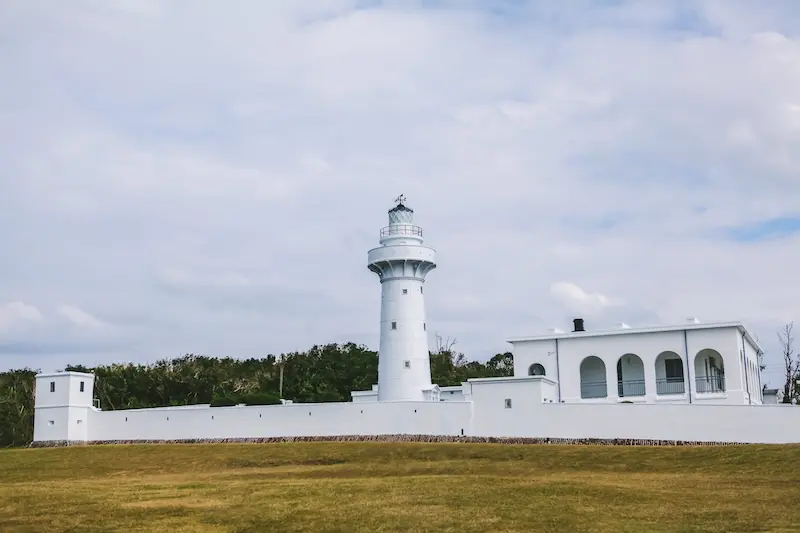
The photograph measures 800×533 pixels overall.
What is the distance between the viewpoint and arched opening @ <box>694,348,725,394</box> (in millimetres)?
38938

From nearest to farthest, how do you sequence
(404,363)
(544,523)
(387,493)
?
(544,523)
(387,493)
(404,363)

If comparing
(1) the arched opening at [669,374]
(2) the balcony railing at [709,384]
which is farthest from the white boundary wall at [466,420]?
(2) the balcony railing at [709,384]

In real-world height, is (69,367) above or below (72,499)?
above

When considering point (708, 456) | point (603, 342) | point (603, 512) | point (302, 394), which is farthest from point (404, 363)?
point (603, 512)

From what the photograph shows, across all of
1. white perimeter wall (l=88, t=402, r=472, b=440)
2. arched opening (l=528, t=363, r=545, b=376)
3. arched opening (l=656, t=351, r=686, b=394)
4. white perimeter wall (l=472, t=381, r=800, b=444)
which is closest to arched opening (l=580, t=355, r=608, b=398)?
arched opening (l=528, t=363, r=545, b=376)

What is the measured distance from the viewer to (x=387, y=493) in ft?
72.1

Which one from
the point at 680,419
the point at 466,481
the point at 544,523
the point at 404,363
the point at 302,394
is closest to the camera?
the point at 544,523

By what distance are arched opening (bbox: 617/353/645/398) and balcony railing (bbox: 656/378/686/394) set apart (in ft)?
2.59

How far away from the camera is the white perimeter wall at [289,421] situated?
37219mm

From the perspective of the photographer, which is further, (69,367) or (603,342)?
(69,367)

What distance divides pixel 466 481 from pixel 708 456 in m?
8.52

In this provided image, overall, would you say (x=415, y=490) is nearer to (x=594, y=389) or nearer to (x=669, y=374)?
(x=594, y=389)

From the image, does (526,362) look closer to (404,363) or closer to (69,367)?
(404,363)

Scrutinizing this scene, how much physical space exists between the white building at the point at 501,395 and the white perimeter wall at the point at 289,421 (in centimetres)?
5
